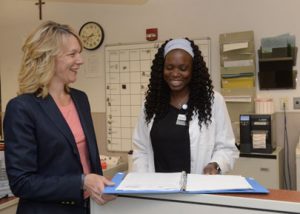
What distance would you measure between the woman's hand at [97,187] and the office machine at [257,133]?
2.19 metres

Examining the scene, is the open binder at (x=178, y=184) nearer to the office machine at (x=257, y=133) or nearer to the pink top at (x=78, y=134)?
the pink top at (x=78, y=134)

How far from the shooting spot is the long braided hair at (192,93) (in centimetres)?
159

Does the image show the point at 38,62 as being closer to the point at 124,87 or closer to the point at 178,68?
the point at 178,68

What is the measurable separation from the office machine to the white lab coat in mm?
1481

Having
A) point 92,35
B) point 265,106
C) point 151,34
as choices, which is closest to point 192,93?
point 265,106

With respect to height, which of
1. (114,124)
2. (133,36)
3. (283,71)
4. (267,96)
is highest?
(133,36)

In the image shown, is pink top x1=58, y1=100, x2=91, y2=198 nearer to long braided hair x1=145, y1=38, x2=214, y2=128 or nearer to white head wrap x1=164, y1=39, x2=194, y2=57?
long braided hair x1=145, y1=38, x2=214, y2=128

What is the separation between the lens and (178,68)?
1.57 metres

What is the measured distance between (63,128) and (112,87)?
2.88m

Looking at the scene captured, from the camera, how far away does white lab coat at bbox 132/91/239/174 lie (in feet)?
5.07

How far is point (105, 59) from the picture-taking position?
162 inches

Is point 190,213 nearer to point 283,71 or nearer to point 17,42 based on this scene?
point 283,71

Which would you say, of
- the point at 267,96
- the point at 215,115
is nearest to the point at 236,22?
the point at 267,96

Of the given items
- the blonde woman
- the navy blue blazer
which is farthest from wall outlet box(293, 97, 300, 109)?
the navy blue blazer
